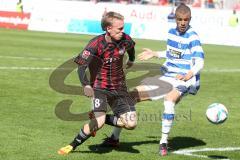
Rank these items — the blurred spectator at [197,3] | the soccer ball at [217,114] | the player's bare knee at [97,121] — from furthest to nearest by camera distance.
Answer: the blurred spectator at [197,3] → the soccer ball at [217,114] → the player's bare knee at [97,121]

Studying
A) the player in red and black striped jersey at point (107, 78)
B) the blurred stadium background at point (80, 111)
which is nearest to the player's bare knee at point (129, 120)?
the player in red and black striped jersey at point (107, 78)

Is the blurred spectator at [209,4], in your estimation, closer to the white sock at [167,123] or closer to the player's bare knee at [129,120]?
the white sock at [167,123]

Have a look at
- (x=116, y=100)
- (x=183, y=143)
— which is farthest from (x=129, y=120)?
(x=183, y=143)

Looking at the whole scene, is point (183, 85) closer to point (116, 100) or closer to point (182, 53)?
point (182, 53)

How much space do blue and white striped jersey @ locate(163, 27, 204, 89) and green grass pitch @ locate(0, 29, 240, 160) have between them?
1.30m

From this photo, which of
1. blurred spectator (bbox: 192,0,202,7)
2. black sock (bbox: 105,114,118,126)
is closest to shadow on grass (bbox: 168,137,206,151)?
black sock (bbox: 105,114,118,126)

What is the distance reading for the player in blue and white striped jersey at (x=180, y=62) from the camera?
9242 millimetres

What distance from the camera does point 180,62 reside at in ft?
31.4

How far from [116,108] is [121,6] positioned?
3628 cm

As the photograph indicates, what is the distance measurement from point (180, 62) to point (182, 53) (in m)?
0.15

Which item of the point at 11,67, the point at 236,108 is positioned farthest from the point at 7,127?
the point at 11,67

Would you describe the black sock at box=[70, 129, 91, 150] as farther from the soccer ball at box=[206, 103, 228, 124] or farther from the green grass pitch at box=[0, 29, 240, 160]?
the soccer ball at box=[206, 103, 228, 124]

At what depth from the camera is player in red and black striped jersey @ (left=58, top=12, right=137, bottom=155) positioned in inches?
350

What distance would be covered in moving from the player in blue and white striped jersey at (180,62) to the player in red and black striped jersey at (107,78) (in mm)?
540
